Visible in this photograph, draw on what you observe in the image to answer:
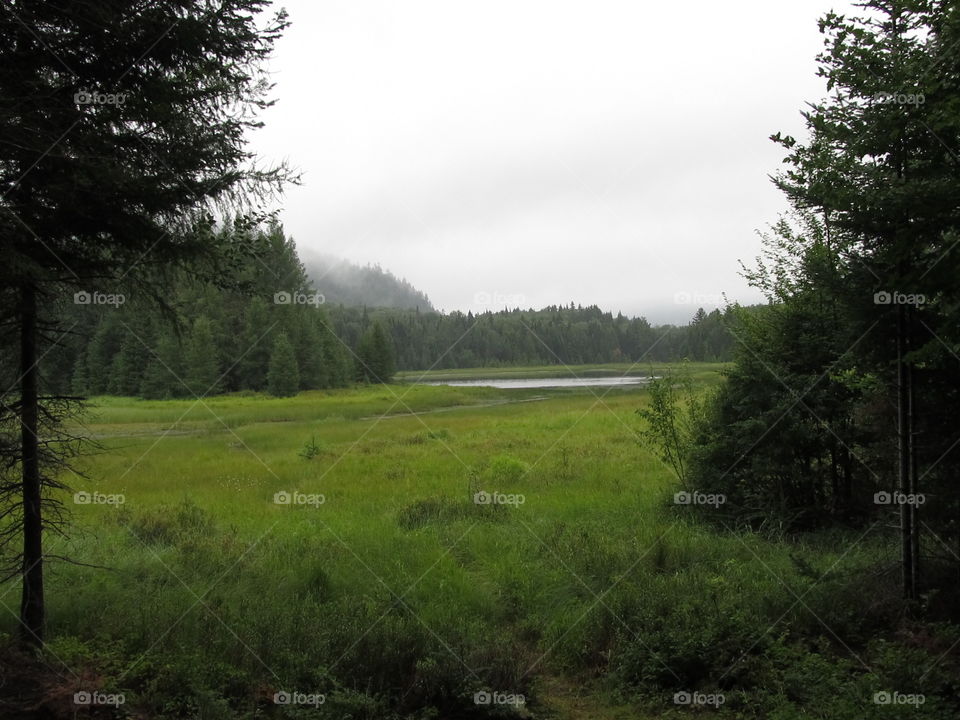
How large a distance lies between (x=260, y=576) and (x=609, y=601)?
4.46m

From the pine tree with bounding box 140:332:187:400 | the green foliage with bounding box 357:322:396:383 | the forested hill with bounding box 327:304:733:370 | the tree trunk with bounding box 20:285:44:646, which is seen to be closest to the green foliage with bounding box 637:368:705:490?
the tree trunk with bounding box 20:285:44:646

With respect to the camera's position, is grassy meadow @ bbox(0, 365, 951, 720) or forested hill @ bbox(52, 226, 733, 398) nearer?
grassy meadow @ bbox(0, 365, 951, 720)

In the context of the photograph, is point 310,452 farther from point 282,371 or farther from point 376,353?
point 376,353

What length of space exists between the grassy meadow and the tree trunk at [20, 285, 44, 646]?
1.00 ft

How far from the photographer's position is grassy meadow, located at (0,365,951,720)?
505cm

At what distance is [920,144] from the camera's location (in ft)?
18.3

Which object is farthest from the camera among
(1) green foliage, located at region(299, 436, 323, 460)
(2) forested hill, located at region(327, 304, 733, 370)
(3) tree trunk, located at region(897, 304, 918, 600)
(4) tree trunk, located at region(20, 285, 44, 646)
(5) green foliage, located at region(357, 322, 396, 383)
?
(2) forested hill, located at region(327, 304, 733, 370)

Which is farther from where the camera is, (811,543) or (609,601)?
(811,543)

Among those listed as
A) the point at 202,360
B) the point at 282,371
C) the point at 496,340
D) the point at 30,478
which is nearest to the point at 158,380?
the point at 202,360

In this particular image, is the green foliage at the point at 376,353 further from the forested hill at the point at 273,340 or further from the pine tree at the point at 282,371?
the pine tree at the point at 282,371

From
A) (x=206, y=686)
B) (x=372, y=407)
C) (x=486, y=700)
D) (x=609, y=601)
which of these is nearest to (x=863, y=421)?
(x=609, y=601)

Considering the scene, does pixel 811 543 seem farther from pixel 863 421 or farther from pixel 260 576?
pixel 260 576

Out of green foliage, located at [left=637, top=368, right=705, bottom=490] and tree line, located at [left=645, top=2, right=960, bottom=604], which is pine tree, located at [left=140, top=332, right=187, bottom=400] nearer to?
green foliage, located at [left=637, top=368, right=705, bottom=490]

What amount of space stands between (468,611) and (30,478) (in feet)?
15.5
